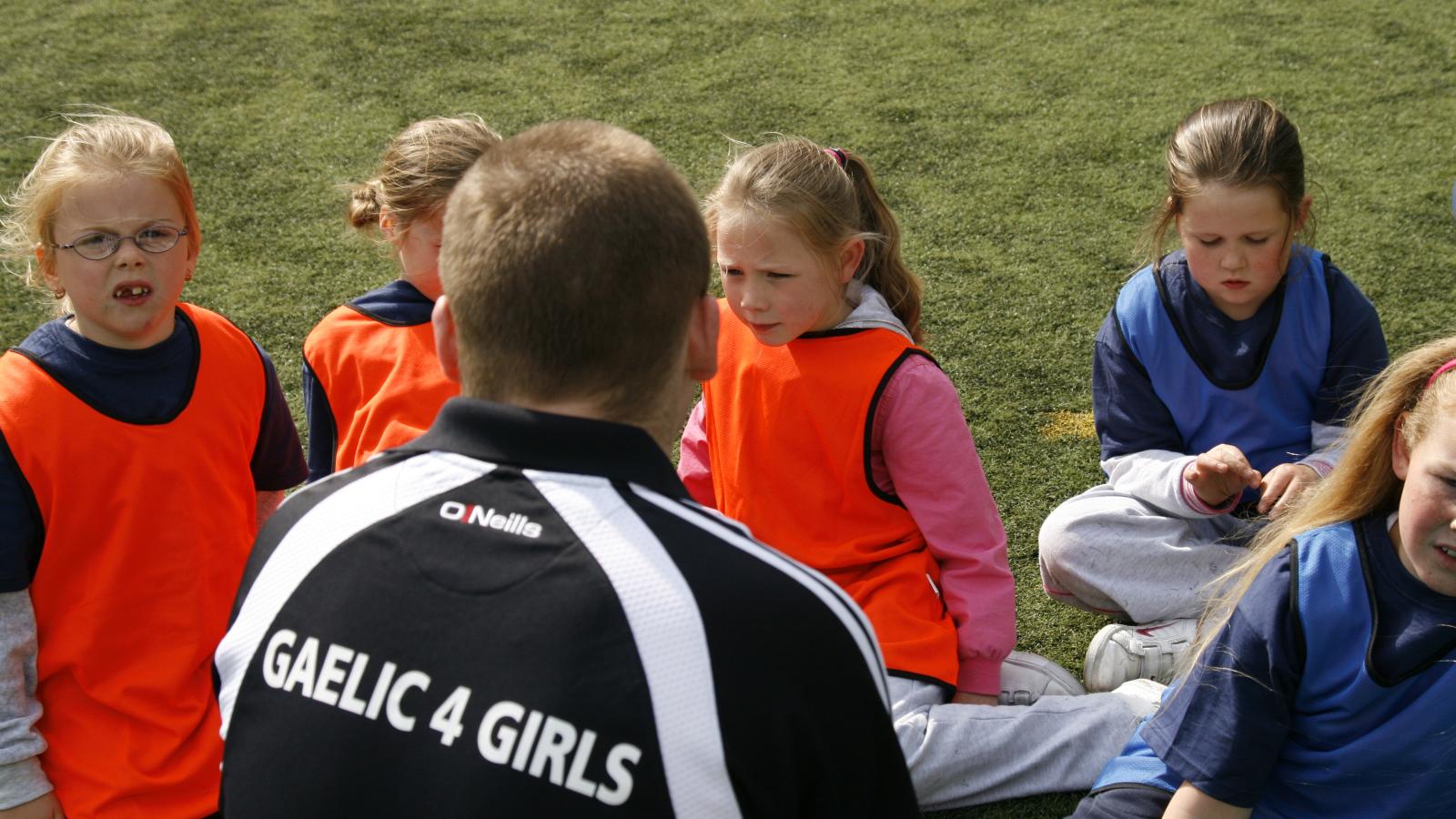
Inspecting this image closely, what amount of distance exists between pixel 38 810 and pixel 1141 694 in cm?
207

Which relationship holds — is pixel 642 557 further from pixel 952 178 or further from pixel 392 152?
pixel 952 178

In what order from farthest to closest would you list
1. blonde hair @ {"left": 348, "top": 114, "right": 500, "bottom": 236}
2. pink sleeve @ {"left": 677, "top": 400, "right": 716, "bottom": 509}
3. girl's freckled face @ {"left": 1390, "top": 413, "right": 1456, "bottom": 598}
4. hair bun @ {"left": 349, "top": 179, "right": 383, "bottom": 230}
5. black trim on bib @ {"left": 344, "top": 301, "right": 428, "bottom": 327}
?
pink sleeve @ {"left": 677, "top": 400, "right": 716, "bottom": 509}
hair bun @ {"left": 349, "top": 179, "right": 383, "bottom": 230}
black trim on bib @ {"left": 344, "top": 301, "right": 428, "bottom": 327}
blonde hair @ {"left": 348, "top": 114, "right": 500, "bottom": 236}
girl's freckled face @ {"left": 1390, "top": 413, "right": 1456, "bottom": 598}

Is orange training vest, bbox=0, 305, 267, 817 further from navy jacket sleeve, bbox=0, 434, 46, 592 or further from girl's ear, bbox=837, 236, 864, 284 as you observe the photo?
girl's ear, bbox=837, 236, 864, 284

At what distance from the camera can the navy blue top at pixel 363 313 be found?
2.71 meters

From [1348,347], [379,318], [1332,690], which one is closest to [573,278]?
[1332,690]

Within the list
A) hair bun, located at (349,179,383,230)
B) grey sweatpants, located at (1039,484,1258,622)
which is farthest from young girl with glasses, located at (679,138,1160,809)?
hair bun, located at (349,179,383,230)

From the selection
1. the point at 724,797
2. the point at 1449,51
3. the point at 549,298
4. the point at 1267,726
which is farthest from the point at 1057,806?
the point at 1449,51

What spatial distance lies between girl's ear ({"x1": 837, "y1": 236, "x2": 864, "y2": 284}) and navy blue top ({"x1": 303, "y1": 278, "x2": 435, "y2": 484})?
0.85 meters

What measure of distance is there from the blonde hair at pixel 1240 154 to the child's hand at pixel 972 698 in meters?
1.16

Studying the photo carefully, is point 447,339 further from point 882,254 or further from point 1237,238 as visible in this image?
point 1237,238

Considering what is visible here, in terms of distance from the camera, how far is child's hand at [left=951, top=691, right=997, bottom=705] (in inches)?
104

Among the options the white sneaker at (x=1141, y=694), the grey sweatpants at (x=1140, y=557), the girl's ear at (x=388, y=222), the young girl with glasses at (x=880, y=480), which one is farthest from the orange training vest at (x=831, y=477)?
the girl's ear at (x=388, y=222)

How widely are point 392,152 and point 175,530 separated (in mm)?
881

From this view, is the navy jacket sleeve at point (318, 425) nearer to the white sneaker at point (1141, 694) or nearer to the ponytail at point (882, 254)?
the ponytail at point (882, 254)
